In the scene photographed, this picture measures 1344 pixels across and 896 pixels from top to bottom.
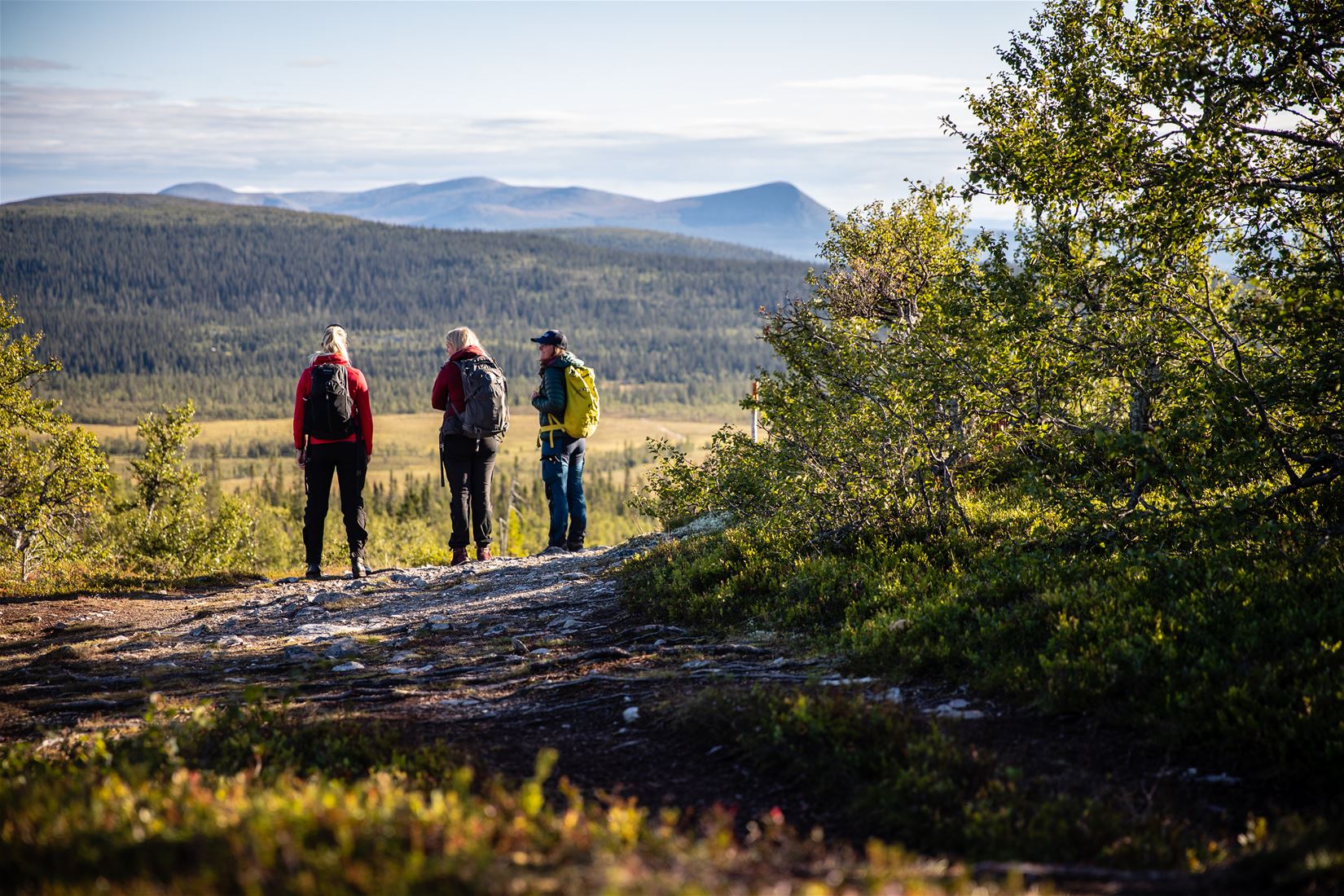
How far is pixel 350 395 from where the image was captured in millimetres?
12594

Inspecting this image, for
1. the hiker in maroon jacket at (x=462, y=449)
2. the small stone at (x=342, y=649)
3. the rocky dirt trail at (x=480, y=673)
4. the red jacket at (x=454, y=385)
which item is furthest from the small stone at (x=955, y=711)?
the red jacket at (x=454, y=385)

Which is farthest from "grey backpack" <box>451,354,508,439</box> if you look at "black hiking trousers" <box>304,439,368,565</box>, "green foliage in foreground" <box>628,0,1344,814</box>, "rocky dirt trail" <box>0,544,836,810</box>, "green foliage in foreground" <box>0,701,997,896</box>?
"green foliage in foreground" <box>0,701,997,896</box>

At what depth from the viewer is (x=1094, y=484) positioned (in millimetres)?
8719

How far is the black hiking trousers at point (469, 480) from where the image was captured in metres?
13.9

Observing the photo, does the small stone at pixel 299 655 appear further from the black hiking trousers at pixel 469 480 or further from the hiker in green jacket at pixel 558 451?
the hiker in green jacket at pixel 558 451

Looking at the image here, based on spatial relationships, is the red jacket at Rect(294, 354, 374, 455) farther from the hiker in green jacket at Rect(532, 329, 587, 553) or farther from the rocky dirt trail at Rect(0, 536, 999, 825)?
the hiker in green jacket at Rect(532, 329, 587, 553)

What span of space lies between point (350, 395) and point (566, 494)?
13.1ft

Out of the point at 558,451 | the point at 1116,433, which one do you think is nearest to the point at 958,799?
the point at 1116,433

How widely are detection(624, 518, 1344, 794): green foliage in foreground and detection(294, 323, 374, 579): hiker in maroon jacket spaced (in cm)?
538

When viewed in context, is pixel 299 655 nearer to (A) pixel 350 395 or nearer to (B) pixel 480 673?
(B) pixel 480 673

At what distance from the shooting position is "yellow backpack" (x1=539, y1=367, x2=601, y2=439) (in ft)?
46.1

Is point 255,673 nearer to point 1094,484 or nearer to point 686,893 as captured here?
point 686,893

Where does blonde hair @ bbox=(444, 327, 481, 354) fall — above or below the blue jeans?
above

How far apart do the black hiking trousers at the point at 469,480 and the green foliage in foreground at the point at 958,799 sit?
851cm
